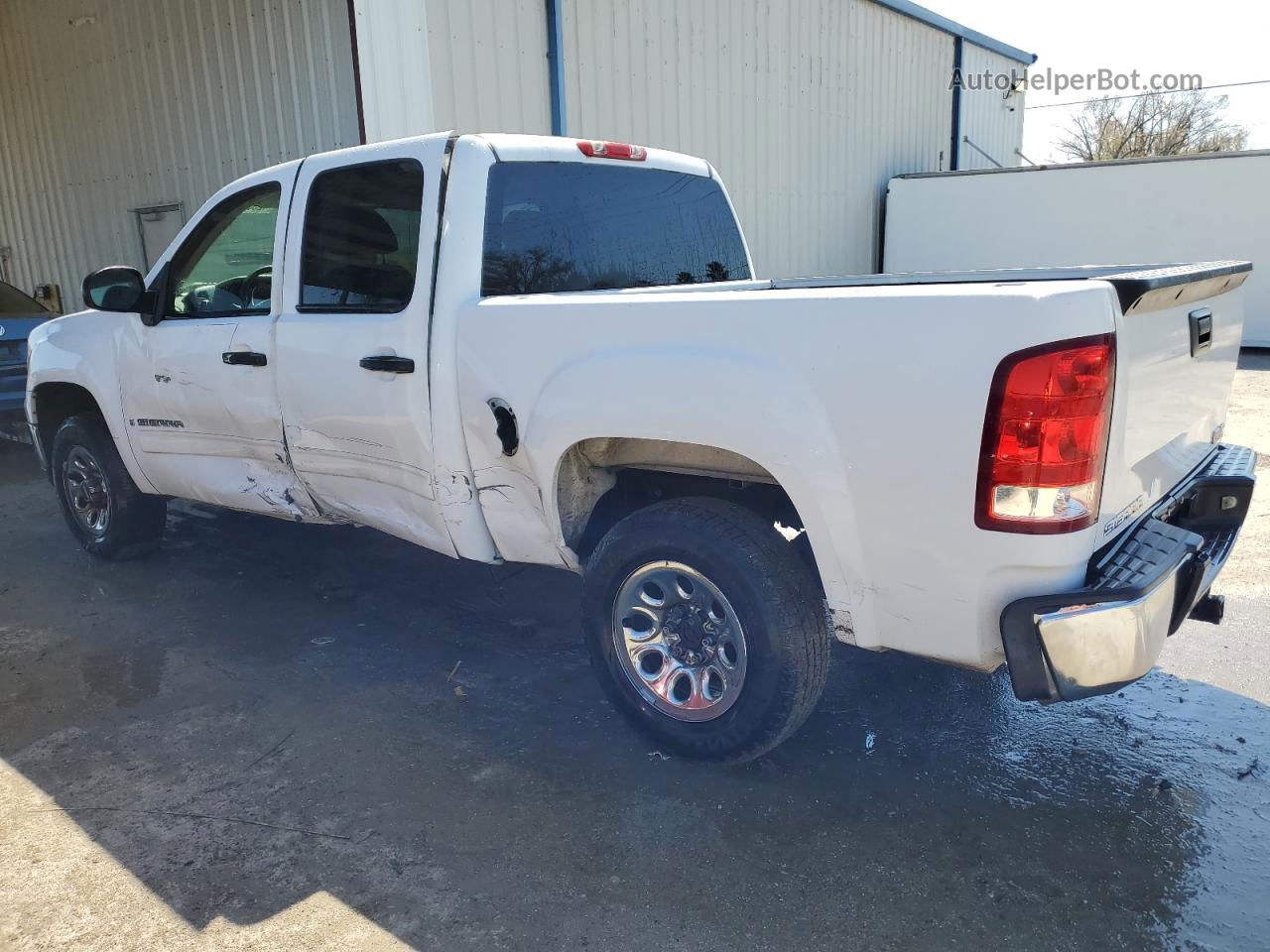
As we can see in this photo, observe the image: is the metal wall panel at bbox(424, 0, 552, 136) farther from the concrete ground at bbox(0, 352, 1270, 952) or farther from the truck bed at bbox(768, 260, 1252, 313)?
the concrete ground at bbox(0, 352, 1270, 952)

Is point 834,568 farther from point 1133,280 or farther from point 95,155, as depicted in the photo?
point 95,155

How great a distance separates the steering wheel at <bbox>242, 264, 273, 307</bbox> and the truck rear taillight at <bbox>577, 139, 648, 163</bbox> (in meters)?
1.45

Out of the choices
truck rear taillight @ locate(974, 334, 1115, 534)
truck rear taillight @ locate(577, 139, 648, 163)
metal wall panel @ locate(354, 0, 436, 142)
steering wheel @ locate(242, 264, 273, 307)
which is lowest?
truck rear taillight @ locate(974, 334, 1115, 534)

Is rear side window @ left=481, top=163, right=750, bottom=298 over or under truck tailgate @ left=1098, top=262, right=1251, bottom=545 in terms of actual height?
over

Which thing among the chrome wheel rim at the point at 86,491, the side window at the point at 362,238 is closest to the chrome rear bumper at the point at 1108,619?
the side window at the point at 362,238

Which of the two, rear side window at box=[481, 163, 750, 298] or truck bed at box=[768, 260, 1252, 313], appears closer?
truck bed at box=[768, 260, 1252, 313]

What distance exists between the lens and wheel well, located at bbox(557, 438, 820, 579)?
3.00 meters

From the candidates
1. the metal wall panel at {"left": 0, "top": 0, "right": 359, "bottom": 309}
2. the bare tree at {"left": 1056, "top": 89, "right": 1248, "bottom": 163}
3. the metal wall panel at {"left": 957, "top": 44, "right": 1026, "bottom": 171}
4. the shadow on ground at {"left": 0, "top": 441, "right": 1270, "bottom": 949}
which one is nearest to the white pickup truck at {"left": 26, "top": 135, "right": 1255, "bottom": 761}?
the shadow on ground at {"left": 0, "top": 441, "right": 1270, "bottom": 949}

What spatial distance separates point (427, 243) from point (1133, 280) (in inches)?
88.8

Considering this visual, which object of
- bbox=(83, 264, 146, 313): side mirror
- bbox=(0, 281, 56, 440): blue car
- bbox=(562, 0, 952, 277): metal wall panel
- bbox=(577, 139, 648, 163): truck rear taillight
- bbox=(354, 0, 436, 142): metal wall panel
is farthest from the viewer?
bbox=(562, 0, 952, 277): metal wall panel

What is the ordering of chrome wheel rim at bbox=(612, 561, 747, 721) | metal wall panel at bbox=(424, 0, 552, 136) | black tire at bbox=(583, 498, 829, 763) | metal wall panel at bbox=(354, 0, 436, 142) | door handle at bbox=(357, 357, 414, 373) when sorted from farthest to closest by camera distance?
metal wall panel at bbox=(424, 0, 552, 136) < metal wall panel at bbox=(354, 0, 436, 142) < door handle at bbox=(357, 357, 414, 373) < chrome wheel rim at bbox=(612, 561, 747, 721) < black tire at bbox=(583, 498, 829, 763)

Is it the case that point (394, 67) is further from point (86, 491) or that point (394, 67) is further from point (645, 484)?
point (645, 484)

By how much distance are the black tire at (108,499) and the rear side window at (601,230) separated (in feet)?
9.44

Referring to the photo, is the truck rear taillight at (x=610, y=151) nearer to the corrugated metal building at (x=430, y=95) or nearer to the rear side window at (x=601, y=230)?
the rear side window at (x=601, y=230)
